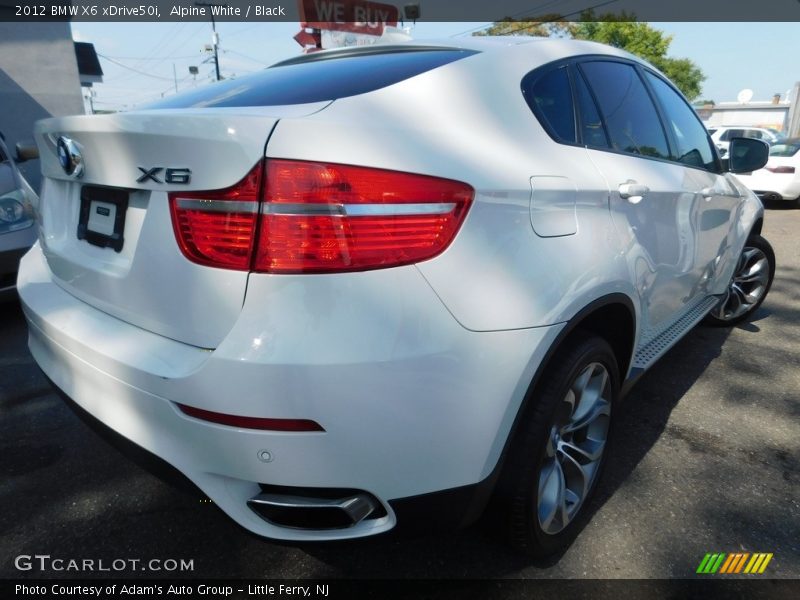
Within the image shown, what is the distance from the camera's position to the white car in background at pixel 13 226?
3.71 meters

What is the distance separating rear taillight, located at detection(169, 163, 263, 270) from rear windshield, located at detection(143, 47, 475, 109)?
364mm

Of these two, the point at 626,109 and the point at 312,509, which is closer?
the point at 312,509

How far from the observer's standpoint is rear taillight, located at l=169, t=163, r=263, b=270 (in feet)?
4.00

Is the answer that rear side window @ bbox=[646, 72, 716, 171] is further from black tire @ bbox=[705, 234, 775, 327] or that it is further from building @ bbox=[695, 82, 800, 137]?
building @ bbox=[695, 82, 800, 137]

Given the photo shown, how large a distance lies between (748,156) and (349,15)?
34.4ft

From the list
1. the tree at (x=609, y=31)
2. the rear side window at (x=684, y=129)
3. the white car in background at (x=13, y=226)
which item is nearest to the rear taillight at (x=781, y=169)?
the rear side window at (x=684, y=129)

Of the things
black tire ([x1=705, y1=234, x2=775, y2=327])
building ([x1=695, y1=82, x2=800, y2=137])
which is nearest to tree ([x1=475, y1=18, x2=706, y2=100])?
building ([x1=695, y1=82, x2=800, y2=137])

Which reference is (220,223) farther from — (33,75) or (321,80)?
(33,75)

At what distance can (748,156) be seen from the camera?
3.38 meters

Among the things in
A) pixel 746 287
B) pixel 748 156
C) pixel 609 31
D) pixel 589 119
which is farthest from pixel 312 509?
pixel 609 31

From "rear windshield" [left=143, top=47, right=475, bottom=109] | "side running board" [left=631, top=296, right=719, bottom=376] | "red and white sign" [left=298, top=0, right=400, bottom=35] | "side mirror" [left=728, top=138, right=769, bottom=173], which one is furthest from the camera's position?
"red and white sign" [left=298, top=0, right=400, bottom=35]

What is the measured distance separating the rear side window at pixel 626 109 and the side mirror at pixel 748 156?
115cm

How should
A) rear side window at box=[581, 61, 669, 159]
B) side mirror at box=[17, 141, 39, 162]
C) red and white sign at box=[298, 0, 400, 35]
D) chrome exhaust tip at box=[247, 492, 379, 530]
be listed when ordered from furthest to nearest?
red and white sign at box=[298, 0, 400, 35]
side mirror at box=[17, 141, 39, 162]
rear side window at box=[581, 61, 669, 159]
chrome exhaust tip at box=[247, 492, 379, 530]

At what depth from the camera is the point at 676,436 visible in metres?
2.56
